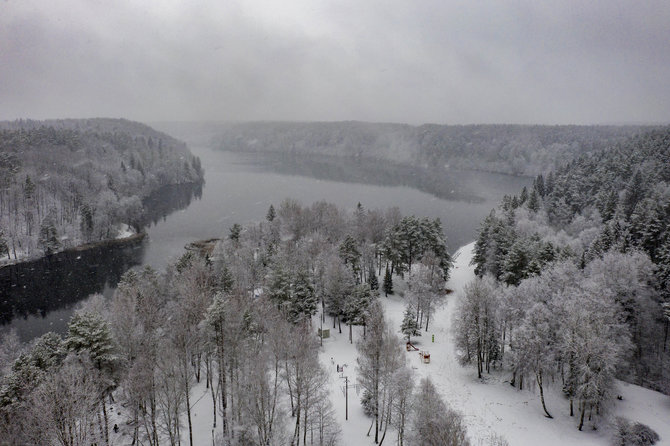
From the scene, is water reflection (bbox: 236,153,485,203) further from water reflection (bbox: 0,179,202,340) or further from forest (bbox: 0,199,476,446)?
forest (bbox: 0,199,476,446)

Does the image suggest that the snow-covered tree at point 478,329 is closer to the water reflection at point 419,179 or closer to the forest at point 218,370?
the forest at point 218,370

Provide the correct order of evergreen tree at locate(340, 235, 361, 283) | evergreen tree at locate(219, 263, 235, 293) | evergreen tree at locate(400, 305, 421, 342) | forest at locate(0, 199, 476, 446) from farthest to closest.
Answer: evergreen tree at locate(340, 235, 361, 283), evergreen tree at locate(219, 263, 235, 293), evergreen tree at locate(400, 305, 421, 342), forest at locate(0, 199, 476, 446)

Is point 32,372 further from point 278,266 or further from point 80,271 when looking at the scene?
point 80,271

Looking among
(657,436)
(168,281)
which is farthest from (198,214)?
(657,436)

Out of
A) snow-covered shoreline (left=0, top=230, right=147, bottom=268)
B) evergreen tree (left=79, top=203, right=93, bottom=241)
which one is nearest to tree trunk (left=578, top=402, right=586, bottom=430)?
snow-covered shoreline (left=0, top=230, right=147, bottom=268)

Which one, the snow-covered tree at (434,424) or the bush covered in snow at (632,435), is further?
the bush covered in snow at (632,435)

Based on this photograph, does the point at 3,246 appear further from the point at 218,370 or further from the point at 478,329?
the point at 478,329

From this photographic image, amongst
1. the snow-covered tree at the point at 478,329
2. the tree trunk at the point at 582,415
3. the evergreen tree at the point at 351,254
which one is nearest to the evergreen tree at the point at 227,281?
the evergreen tree at the point at 351,254
